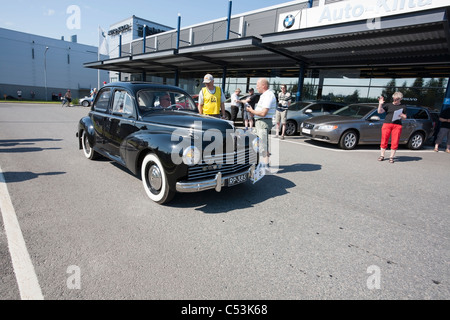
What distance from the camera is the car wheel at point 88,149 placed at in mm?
5855

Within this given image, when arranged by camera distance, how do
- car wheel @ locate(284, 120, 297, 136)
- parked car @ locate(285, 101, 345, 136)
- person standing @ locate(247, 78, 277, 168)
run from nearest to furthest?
person standing @ locate(247, 78, 277, 168)
parked car @ locate(285, 101, 345, 136)
car wheel @ locate(284, 120, 297, 136)

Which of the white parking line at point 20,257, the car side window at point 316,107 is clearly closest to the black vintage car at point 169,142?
the white parking line at point 20,257

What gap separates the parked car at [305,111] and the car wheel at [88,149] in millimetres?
8428

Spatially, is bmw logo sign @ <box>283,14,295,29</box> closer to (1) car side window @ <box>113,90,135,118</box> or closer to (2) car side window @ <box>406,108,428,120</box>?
(2) car side window @ <box>406,108,428,120</box>

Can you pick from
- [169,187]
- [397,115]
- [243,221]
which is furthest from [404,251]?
[397,115]

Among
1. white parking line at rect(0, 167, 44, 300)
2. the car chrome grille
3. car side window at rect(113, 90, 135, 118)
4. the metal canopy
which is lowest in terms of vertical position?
white parking line at rect(0, 167, 44, 300)

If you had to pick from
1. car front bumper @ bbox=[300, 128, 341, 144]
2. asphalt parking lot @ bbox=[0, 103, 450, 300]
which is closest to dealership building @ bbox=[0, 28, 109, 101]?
car front bumper @ bbox=[300, 128, 341, 144]

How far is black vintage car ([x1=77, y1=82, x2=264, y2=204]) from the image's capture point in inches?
136

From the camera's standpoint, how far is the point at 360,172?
6055 millimetres

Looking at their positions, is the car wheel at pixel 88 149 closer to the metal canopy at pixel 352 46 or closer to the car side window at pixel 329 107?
the car side window at pixel 329 107

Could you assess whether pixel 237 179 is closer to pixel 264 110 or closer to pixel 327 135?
pixel 264 110

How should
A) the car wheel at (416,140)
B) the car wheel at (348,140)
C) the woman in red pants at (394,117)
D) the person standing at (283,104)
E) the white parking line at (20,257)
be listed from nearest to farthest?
the white parking line at (20,257) → the woman in red pants at (394,117) → the car wheel at (348,140) → the car wheel at (416,140) → the person standing at (283,104)

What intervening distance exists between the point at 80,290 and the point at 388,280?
8.76 feet

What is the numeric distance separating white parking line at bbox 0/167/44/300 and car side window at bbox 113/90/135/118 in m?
2.15
